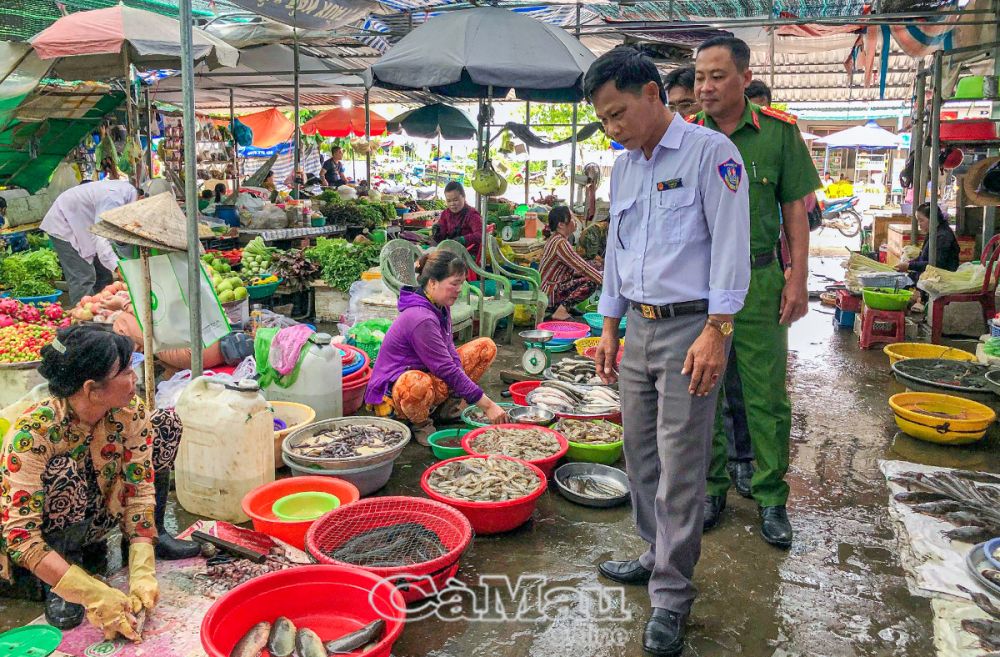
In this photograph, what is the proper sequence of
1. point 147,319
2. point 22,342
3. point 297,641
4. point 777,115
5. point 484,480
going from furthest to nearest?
point 22,342
point 147,319
point 484,480
point 777,115
point 297,641

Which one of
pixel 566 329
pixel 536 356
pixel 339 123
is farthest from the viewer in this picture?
pixel 339 123

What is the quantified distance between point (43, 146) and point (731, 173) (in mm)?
12636

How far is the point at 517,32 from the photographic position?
619 centimetres

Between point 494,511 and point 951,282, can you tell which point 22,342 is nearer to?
point 494,511

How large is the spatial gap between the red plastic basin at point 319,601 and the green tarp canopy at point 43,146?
11267 mm

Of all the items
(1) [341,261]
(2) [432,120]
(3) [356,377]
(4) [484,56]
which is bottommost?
(3) [356,377]

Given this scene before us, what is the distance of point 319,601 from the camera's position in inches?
103

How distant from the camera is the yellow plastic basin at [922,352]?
6.14m

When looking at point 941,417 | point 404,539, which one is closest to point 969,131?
point 941,417

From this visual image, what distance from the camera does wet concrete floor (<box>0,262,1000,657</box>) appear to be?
8.86 feet

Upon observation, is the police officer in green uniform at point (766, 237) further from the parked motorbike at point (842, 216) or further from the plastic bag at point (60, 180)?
the parked motorbike at point (842, 216)

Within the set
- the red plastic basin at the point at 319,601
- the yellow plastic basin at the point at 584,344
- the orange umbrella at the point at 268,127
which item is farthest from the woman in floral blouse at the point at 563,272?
the orange umbrella at the point at 268,127

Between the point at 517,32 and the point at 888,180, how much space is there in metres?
25.6

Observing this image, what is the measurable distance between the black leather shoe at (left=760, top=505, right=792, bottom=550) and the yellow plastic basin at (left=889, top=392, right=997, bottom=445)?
5.83 ft
